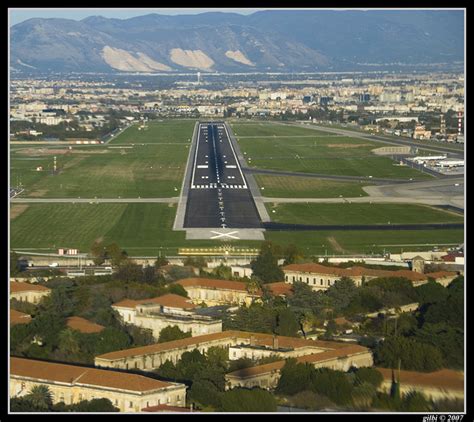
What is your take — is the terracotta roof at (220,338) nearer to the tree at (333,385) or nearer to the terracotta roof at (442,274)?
the tree at (333,385)

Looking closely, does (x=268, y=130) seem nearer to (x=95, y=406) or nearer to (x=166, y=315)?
(x=166, y=315)

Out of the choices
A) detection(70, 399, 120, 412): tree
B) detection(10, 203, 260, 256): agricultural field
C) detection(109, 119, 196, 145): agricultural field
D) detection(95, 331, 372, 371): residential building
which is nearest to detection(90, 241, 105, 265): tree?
detection(10, 203, 260, 256): agricultural field

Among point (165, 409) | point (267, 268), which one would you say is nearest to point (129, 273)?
point (267, 268)

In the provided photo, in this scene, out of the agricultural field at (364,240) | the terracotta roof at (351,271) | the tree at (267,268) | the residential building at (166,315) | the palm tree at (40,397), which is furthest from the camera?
the agricultural field at (364,240)

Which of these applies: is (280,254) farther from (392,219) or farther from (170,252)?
(392,219)

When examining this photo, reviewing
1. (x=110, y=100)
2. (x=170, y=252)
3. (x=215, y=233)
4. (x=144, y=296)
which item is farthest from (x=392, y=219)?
(x=110, y=100)

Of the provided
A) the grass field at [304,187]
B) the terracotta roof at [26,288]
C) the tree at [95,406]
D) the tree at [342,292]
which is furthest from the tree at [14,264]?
the grass field at [304,187]
